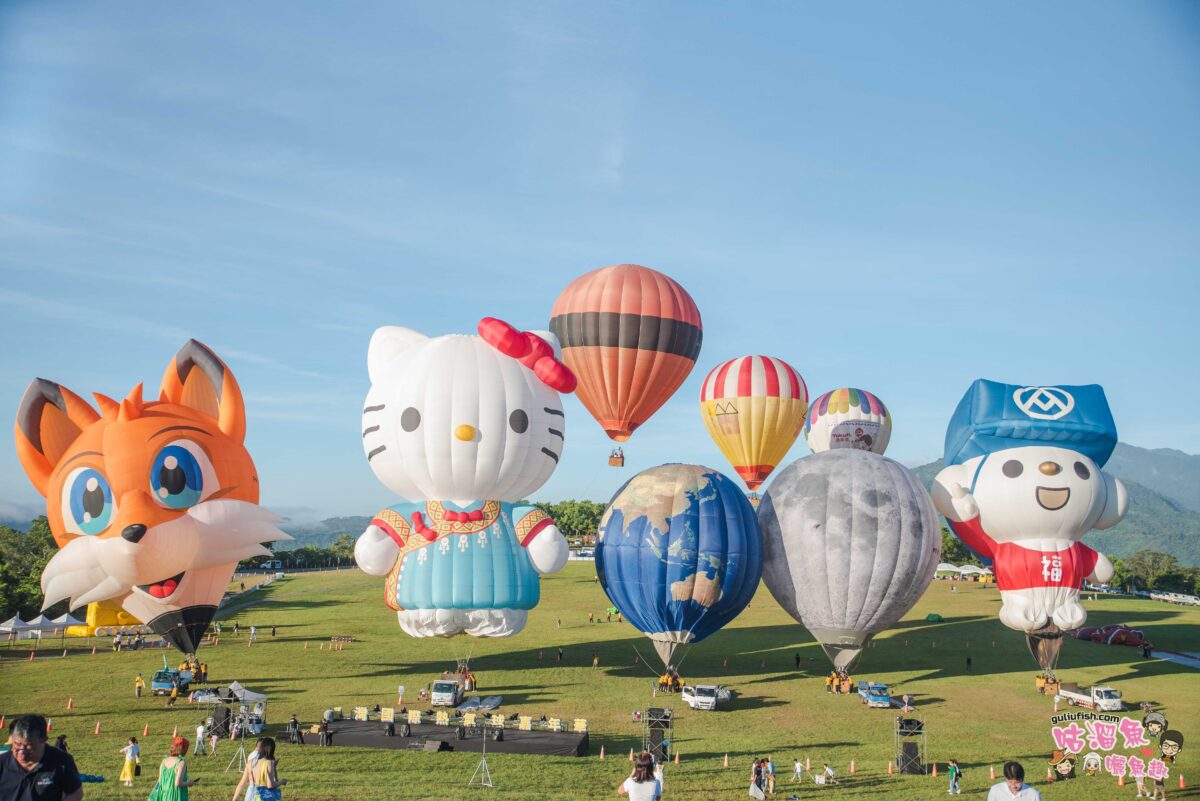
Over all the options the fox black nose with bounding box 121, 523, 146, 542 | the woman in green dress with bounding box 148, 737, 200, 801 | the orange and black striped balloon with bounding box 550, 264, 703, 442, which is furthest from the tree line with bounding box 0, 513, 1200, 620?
the woman in green dress with bounding box 148, 737, 200, 801

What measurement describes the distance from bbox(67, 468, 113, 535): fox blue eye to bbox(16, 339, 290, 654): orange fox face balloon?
0.02m

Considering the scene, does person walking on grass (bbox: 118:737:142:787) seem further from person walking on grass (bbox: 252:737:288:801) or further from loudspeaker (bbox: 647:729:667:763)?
loudspeaker (bbox: 647:729:667:763)

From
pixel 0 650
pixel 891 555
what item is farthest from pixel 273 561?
pixel 891 555

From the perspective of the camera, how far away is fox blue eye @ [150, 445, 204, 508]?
22609 millimetres

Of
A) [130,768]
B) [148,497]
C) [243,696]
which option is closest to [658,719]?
[243,696]

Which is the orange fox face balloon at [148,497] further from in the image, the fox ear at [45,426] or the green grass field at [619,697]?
the green grass field at [619,697]

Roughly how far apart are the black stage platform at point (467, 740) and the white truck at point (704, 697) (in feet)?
15.4

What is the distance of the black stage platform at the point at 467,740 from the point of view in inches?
800

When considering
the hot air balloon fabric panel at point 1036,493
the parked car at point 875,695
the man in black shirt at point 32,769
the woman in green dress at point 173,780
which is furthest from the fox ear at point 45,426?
the hot air balloon fabric panel at point 1036,493

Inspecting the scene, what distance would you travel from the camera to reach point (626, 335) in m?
34.4

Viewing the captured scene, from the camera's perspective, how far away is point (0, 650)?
111 feet

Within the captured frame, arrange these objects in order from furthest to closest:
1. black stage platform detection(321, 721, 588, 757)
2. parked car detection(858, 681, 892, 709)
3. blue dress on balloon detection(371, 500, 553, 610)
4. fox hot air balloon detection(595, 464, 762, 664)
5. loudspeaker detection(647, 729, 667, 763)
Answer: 1. parked car detection(858, 681, 892, 709)
2. fox hot air balloon detection(595, 464, 762, 664)
3. blue dress on balloon detection(371, 500, 553, 610)
4. black stage platform detection(321, 721, 588, 757)
5. loudspeaker detection(647, 729, 667, 763)

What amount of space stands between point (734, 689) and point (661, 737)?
8483 millimetres

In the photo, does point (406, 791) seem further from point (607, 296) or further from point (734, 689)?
point (607, 296)
